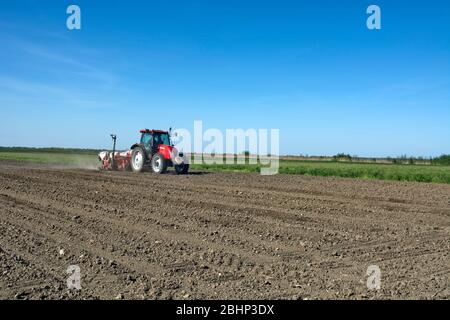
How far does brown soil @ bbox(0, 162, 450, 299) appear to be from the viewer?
567cm

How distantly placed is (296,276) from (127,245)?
286 cm

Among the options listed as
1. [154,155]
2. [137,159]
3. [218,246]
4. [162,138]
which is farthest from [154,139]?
[218,246]

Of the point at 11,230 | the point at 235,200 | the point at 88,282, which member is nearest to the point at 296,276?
the point at 88,282

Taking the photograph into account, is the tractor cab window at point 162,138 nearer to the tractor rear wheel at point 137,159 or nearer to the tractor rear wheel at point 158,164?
the tractor rear wheel at point 158,164

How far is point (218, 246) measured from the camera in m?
7.83

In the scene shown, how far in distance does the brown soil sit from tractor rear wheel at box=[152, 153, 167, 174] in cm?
846

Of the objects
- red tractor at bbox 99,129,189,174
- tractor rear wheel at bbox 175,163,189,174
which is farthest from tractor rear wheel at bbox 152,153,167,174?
tractor rear wheel at bbox 175,163,189,174

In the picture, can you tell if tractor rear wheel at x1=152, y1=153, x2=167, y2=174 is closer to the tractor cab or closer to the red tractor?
the red tractor

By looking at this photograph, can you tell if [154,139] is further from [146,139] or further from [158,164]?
[158,164]

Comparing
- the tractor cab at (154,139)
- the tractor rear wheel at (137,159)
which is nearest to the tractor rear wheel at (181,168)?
the tractor cab at (154,139)

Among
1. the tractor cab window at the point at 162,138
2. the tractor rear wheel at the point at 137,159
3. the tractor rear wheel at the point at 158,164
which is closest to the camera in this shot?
the tractor rear wheel at the point at 158,164

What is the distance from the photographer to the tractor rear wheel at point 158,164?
22938mm
